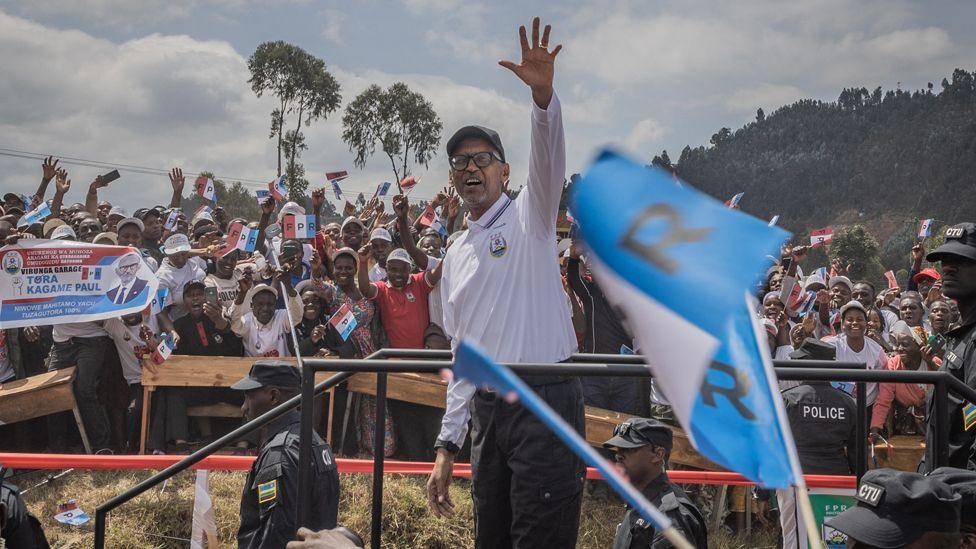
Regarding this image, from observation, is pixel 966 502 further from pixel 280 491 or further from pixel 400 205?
pixel 400 205

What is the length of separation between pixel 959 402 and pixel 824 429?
109 inches

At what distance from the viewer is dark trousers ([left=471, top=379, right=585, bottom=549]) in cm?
315

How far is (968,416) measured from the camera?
3.71 meters

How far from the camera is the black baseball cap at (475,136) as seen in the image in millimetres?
3451

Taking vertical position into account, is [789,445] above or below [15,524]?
above

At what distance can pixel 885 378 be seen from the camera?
3.05 meters

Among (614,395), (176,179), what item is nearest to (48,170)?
(176,179)

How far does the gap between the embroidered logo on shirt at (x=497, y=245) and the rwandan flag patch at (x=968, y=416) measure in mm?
2160

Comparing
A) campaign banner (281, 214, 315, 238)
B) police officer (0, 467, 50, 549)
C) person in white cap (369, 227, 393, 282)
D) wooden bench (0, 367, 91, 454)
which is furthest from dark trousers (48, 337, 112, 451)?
police officer (0, 467, 50, 549)

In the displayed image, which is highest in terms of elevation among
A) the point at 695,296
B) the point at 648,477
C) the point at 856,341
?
the point at 695,296

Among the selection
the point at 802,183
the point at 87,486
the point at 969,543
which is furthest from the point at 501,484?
the point at 802,183

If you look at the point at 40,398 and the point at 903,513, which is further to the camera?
the point at 40,398

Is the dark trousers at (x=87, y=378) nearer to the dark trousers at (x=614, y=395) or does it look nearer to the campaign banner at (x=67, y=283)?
the campaign banner at (x=67, y=283)

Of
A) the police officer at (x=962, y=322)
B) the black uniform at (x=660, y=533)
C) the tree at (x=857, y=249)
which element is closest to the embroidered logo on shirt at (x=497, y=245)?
the black uniform at (x=660, y=533)
